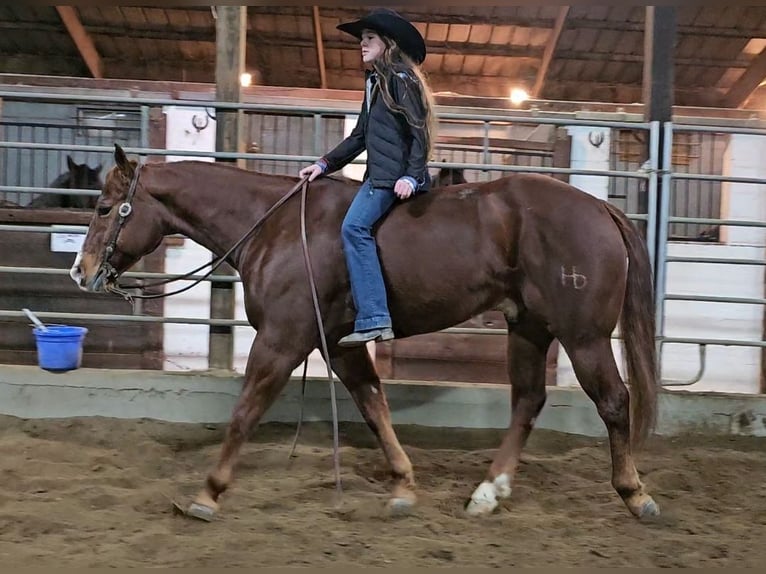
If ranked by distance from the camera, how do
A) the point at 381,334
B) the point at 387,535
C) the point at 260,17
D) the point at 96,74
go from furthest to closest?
the point at 96,74
the point at 260,17
the point at 381,334
the point at 387,535

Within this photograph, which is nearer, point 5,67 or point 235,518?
point 235,518

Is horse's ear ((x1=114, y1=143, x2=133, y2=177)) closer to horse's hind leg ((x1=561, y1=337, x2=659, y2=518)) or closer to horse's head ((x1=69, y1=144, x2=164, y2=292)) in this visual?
horse's head ((x1=69, y1=144, x2=164, y2=292))

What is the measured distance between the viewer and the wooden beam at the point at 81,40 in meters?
7.64

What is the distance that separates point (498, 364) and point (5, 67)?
742cm

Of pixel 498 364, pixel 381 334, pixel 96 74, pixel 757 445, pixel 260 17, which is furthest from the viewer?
pixel 96 74

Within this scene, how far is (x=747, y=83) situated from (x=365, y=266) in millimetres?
7495

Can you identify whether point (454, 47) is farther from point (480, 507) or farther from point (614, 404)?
point (480, 507)

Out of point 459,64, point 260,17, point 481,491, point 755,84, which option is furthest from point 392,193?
point 755,84

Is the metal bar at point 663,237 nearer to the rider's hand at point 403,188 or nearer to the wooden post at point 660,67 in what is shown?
the wooden post at point 660,67

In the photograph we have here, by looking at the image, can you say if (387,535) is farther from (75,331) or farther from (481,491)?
(75,331)

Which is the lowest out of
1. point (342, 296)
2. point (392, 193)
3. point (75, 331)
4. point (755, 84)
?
point (75, 331)

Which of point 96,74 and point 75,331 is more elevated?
point 96,74

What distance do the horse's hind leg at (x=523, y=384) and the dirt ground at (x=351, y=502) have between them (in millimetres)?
202

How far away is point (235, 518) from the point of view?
8.57 feet
